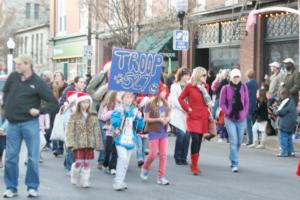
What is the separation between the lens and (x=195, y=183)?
32.5 feet

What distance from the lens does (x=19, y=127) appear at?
8250mm

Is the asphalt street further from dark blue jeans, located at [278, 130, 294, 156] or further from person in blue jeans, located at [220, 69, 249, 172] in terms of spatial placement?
dark blue jeans, located at [278, 130, 294, 156]

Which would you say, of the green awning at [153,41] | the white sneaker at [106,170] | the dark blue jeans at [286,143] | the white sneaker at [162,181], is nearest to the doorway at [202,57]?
the green awning at [153,41]

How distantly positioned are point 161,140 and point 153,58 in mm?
1443

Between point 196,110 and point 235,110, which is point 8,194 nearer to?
point 196,110

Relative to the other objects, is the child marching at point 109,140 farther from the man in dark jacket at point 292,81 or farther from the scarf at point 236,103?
the man in dark jacket at point 292,81

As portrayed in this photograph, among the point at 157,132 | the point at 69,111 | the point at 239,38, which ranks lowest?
the point at 157,132

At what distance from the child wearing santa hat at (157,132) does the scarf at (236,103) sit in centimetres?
144

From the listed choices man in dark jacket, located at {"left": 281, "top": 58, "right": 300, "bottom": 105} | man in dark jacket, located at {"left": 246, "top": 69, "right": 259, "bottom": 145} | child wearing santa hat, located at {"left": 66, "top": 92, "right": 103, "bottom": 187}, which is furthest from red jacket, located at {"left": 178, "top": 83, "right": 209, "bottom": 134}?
man in dark jacket, located at {"left": 246, "top": 69, "right": 259, "bottom": 145}

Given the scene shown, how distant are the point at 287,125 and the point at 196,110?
356cm

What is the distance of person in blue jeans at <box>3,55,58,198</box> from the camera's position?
8.21m

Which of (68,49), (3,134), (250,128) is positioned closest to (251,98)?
(250,128)

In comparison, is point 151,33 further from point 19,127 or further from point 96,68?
point 19,127

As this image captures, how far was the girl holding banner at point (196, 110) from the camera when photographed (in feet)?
35.1
